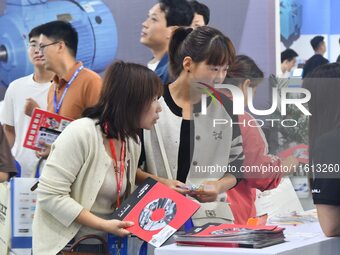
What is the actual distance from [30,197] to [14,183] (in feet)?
0.35

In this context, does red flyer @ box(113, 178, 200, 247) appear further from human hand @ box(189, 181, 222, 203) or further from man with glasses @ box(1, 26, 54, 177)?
man with glasses @ box(1, 26, 54, 177)

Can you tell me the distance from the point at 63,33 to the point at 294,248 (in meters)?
2.63

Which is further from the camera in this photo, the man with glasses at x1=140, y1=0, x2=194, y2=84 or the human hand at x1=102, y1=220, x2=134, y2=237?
the man with glasses at x1=140, y1=0, x2=194, y2=84

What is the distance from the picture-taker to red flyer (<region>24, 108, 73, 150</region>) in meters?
4.79

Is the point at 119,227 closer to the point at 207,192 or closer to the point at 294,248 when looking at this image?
the point at 207,192

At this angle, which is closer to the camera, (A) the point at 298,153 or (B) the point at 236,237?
(B) the point at 236,237

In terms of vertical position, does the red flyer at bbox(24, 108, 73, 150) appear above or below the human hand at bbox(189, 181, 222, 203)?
above

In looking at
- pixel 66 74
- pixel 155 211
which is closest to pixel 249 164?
pixel 155 211

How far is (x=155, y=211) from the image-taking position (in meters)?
3.79

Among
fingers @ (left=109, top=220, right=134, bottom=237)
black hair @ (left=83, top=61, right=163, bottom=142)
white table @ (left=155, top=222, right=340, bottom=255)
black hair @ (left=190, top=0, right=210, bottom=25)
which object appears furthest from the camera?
black hair @ (left=190, top=0, right=210, bottom=25)

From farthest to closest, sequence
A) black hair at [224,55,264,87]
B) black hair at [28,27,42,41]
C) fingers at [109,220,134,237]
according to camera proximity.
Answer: black hair at [28,27,42,41] < black hair at [224,55,264,87] < fingers at [109,220,134,237]

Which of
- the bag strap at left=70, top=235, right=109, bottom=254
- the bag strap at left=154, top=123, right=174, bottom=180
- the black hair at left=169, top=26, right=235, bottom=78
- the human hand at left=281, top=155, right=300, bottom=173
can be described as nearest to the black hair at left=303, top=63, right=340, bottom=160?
the black hair at left=169, top=26, right=235, bottom=78

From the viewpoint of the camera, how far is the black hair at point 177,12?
527 centimetres

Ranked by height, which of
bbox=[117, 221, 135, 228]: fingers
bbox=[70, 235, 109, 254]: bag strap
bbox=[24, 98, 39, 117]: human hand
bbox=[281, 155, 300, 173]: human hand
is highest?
bbox=[24, 98, 39, 117]: human hand
